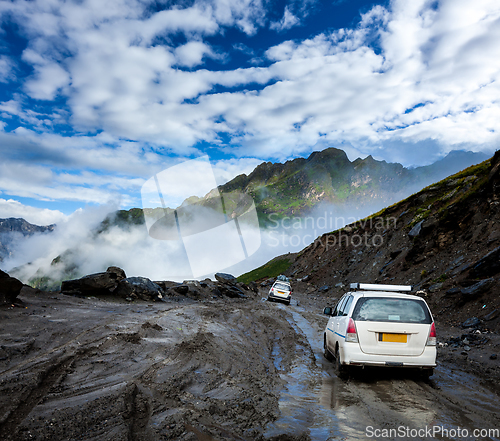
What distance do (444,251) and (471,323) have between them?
11.8 m

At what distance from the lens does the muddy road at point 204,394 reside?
4133mm

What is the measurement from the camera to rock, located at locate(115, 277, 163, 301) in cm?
2383

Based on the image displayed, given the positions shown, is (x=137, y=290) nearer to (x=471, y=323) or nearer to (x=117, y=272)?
(x=117, y=272)

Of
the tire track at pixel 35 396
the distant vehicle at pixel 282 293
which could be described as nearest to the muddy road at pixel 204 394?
the tire track at pixel 35 396

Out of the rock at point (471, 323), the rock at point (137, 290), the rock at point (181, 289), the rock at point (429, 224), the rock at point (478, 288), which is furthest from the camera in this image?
the rock at point (181, 289)

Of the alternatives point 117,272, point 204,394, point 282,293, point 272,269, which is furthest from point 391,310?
point 272,269

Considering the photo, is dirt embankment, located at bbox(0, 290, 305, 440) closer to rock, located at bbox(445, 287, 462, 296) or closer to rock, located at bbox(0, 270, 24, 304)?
rock, located at bbox(0, 270, 24, 304)

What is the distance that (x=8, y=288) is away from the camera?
13.2m

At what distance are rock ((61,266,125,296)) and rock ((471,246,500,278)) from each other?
75.5 ft

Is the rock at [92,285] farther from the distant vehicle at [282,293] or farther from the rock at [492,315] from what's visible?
the rock at [492,315]

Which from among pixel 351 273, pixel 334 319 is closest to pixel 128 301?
pixel 334 319

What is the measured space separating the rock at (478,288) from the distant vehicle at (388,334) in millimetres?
→ 9498

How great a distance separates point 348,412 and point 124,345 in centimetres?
599

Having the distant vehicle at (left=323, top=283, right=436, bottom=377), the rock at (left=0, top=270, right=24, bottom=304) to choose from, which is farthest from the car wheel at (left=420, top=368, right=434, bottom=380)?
the rock at (left=0, top=270, right=24, bottom=304)
